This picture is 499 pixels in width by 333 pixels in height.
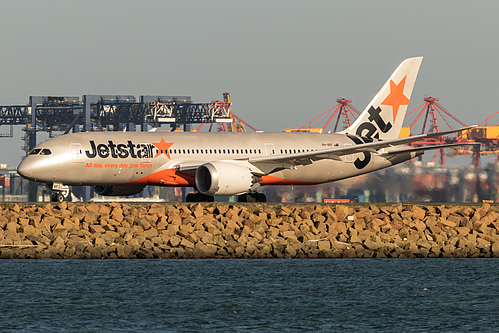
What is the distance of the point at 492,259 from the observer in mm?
36594

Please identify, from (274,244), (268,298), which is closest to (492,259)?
(274,244)

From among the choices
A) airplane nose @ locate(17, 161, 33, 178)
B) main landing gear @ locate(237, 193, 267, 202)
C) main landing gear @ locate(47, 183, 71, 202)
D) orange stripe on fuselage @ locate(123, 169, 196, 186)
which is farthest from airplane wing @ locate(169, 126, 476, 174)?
airplane nose @ locate(17, 161, 33, 178)

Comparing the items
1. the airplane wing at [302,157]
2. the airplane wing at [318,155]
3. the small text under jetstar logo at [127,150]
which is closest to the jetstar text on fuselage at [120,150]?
the small text under jetstar logo at [127,150]

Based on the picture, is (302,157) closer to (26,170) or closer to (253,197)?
(253,197)

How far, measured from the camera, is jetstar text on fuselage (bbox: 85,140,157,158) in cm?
4488

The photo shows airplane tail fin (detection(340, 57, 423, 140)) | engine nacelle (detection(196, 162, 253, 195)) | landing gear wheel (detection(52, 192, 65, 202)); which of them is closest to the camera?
engine nacelle (detection(196, 162, 253, 195))

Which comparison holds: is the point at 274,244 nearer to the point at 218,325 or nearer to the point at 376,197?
the point at 218,325

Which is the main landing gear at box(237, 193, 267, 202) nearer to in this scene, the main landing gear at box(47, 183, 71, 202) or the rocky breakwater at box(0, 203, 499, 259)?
the rocky breakwater at box(0, 203, 499, 259)

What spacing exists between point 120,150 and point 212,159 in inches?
189

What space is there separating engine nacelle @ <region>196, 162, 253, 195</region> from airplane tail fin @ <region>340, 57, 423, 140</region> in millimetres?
9916

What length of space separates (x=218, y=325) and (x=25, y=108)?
115m

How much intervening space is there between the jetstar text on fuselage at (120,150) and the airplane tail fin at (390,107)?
12.5m

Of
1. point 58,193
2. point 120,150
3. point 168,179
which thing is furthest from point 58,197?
point 168,179

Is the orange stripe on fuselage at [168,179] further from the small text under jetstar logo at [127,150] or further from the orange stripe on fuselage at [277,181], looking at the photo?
the orange stripe on fuselage at [277,181]
